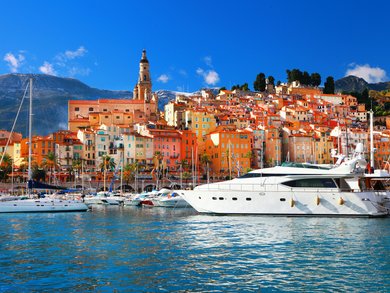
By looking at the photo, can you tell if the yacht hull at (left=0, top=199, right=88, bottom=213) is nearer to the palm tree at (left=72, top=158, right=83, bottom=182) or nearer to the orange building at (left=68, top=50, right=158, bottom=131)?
the palm tree at (left=72, top=158, right=83, bottom=182)

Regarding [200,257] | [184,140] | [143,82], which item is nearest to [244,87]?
[143,82]

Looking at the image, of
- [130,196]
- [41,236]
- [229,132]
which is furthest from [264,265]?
[229,132]

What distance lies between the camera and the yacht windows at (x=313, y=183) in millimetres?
36375

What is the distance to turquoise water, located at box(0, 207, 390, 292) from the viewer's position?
16.1m

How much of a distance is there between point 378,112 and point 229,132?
65425mm

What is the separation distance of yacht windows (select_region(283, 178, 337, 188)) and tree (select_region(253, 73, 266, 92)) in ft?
393

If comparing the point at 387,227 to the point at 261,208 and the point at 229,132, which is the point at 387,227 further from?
the point at 229,132

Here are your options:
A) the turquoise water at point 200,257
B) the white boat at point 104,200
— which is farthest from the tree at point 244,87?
the turquoise water at point 200,257

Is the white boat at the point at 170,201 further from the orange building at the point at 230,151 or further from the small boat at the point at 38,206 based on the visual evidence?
the orange building at the point at 230,151

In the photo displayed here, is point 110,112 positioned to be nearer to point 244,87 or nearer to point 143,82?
point 143,82

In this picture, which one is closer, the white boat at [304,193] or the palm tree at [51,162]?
the white boat at [304,193]

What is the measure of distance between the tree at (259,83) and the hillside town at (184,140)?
23.3 m

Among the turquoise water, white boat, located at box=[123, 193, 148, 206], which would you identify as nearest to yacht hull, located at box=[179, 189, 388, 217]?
the turquoise water

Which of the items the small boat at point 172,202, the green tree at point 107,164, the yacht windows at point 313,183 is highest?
the green tree at point 107,164
